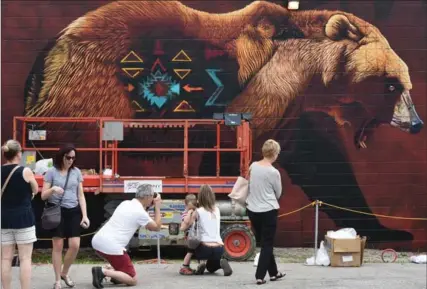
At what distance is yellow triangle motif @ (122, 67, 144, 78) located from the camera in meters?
11.0

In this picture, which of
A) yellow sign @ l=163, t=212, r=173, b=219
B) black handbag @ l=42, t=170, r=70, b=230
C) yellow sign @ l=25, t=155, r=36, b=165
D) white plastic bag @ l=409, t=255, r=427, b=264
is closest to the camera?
black handbag @ l=42, t=170, r=70, b=230

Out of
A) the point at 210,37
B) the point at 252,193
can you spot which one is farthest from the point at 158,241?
Result: the point at 210,37

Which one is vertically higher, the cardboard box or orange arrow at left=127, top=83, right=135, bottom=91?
orange arrow at left=127, top=83, right=135, bottom=91

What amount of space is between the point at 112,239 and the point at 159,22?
4.95 metres

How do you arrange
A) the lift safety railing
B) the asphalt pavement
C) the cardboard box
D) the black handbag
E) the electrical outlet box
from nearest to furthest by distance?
the black handbag, the asphalt pavement, the cardboard box, the lift safety railing, the electrical outlet box

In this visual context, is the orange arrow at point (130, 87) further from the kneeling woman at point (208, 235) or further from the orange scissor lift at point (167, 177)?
the kneeling woman at point (208, 235)

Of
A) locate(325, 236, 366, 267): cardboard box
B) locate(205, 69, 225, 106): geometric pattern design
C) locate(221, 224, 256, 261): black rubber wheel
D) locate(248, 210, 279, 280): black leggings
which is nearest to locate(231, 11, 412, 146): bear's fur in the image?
locate(205, 69, 225, 106): geometric pattern design

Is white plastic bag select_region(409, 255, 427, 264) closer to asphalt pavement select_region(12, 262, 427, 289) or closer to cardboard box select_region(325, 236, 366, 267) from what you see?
asphalt pavement select_region(12, 262, 427, 289)

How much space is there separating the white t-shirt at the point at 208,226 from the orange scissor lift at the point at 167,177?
1471 millimetres

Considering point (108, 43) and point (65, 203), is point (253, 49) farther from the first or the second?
point (65, 203)

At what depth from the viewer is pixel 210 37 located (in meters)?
11.1

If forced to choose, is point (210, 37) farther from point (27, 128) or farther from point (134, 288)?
point (134, 288)

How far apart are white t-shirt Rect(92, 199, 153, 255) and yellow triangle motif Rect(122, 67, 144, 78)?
399cm

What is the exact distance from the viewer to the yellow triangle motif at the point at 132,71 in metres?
11.0
